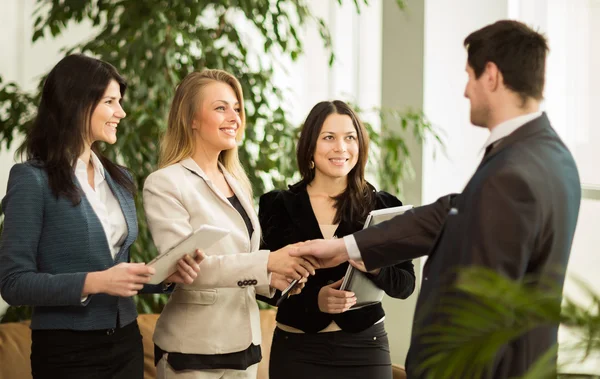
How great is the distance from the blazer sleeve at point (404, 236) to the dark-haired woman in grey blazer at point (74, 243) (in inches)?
19.4

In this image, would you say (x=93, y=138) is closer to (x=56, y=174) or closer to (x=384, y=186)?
(x=56, y=174)

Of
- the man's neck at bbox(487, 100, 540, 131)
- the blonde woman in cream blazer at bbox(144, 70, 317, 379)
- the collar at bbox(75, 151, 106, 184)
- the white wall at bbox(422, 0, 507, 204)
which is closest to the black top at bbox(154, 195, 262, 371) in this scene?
the blonde woman in cream blazer at bbox(144, 70, 317, 379)

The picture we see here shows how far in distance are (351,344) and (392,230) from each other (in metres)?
0.60

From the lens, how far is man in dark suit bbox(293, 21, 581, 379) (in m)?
1.63

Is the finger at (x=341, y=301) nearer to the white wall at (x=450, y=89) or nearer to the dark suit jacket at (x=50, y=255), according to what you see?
the dark suit jacket at (x=50, y=255)

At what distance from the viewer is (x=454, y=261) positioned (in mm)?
1707

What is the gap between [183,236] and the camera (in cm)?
225

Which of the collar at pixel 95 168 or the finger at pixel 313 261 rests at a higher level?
the collar at pixel 95 168

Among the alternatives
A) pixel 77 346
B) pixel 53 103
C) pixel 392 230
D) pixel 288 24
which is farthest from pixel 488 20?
pixel 77 346

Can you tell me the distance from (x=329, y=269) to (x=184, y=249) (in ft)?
2.17

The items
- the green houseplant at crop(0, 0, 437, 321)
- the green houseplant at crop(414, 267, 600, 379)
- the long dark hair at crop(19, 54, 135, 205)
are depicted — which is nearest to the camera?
the green houseplant at crop(414, 267, 600, 379)

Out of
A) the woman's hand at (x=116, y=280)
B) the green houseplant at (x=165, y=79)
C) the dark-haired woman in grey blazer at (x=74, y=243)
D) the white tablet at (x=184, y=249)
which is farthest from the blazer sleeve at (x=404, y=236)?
the green houseplant at (x=165, y=79)

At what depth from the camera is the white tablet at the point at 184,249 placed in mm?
2033

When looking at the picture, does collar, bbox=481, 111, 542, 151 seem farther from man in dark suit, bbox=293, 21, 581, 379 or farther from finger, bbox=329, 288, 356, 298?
finger, bbox=329, 288, 356, 298
